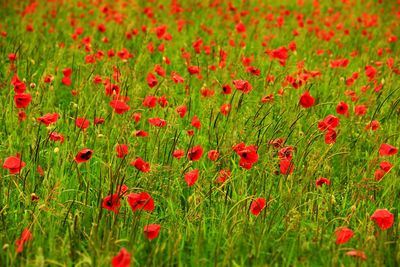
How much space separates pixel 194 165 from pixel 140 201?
0.82 meters

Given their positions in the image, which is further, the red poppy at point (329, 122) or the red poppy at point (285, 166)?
the red poppy at point (329, 122)

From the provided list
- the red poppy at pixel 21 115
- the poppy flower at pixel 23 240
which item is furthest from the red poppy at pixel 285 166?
the red poppy at pixel 21 115

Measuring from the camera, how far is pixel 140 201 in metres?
1.94

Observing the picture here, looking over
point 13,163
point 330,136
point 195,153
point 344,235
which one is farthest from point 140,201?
point 330,136

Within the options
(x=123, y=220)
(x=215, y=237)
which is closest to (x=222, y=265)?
(x=215, y=237)

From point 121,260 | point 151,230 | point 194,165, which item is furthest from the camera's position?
point 194,165

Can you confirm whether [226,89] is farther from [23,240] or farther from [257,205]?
[23,240]

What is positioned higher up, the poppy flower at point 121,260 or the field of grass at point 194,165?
the poppy flower at point 121,260

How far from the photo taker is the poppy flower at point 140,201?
1.89 metres

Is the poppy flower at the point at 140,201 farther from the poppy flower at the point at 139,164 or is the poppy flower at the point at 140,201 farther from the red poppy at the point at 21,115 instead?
the red poppy at the point at 21,115

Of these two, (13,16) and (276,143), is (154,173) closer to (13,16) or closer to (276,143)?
(276,143)

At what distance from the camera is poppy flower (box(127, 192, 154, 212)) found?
1.89 metres

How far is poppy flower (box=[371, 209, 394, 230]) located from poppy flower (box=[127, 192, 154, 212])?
0.73 meters

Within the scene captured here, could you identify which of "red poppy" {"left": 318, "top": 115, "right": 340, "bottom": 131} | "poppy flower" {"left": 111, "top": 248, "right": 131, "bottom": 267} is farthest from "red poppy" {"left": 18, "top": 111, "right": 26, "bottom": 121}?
"poppy flower" {"left": 111, "top": 248, "right": 131, "bottom": 267}
